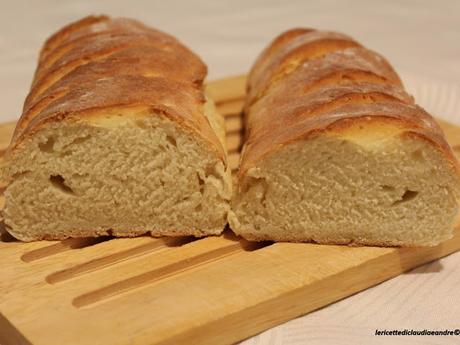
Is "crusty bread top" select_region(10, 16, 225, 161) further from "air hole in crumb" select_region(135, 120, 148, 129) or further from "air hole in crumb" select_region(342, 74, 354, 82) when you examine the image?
"air hole in crumb" select_region(342, 74, 354, 82)

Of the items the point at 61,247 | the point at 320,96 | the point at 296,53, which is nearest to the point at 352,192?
the point at 320,96

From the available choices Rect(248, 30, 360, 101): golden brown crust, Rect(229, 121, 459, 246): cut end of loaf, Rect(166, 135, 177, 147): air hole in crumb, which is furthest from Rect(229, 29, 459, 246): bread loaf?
Rect(248, 30, 360, 101): golden brown crust

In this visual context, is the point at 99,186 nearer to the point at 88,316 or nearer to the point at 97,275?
the point at 97,275

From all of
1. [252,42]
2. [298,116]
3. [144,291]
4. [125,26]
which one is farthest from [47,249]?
[252,42]

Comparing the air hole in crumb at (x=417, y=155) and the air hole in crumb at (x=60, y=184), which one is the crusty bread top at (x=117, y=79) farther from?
the air hole in crumb at (x=417, y=155)

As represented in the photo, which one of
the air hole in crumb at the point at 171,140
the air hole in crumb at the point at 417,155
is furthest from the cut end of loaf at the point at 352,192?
the air hole in crumb at the point at 171,140

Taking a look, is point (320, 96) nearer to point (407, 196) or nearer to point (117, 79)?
point (407, 196)
